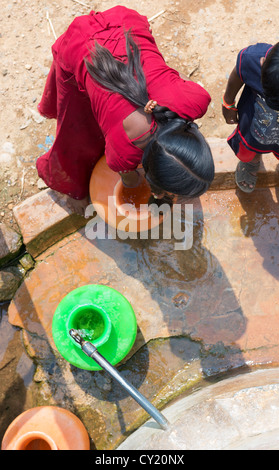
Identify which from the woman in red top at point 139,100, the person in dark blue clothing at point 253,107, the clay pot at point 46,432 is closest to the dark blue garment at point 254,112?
the person in dark blue clothing at point 253,107

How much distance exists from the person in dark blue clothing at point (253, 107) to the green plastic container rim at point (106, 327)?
115cm

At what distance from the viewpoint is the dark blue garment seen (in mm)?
1859

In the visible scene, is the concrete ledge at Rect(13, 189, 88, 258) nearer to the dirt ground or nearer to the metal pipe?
the dirt ground

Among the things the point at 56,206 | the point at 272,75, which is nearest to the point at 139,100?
the point at 272,75

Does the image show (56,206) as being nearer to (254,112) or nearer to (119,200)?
(119,200)

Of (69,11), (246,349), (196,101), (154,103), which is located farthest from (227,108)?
(69,11)

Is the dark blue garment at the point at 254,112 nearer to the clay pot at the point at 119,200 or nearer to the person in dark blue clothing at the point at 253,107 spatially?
the person in dark blue clothing at the point at 253,107

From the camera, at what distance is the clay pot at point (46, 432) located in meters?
2.11

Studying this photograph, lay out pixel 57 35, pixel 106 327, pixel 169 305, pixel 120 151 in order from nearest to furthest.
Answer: pixel 120 151
pixel 106 327
pixel 169 305
pixel 57 35

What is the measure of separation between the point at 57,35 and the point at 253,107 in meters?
1.84

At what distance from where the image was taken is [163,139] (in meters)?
1.59

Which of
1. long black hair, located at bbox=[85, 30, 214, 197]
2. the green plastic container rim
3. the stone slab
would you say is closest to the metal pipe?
the stone slab

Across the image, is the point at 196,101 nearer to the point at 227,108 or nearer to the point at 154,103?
the point at 154,103
